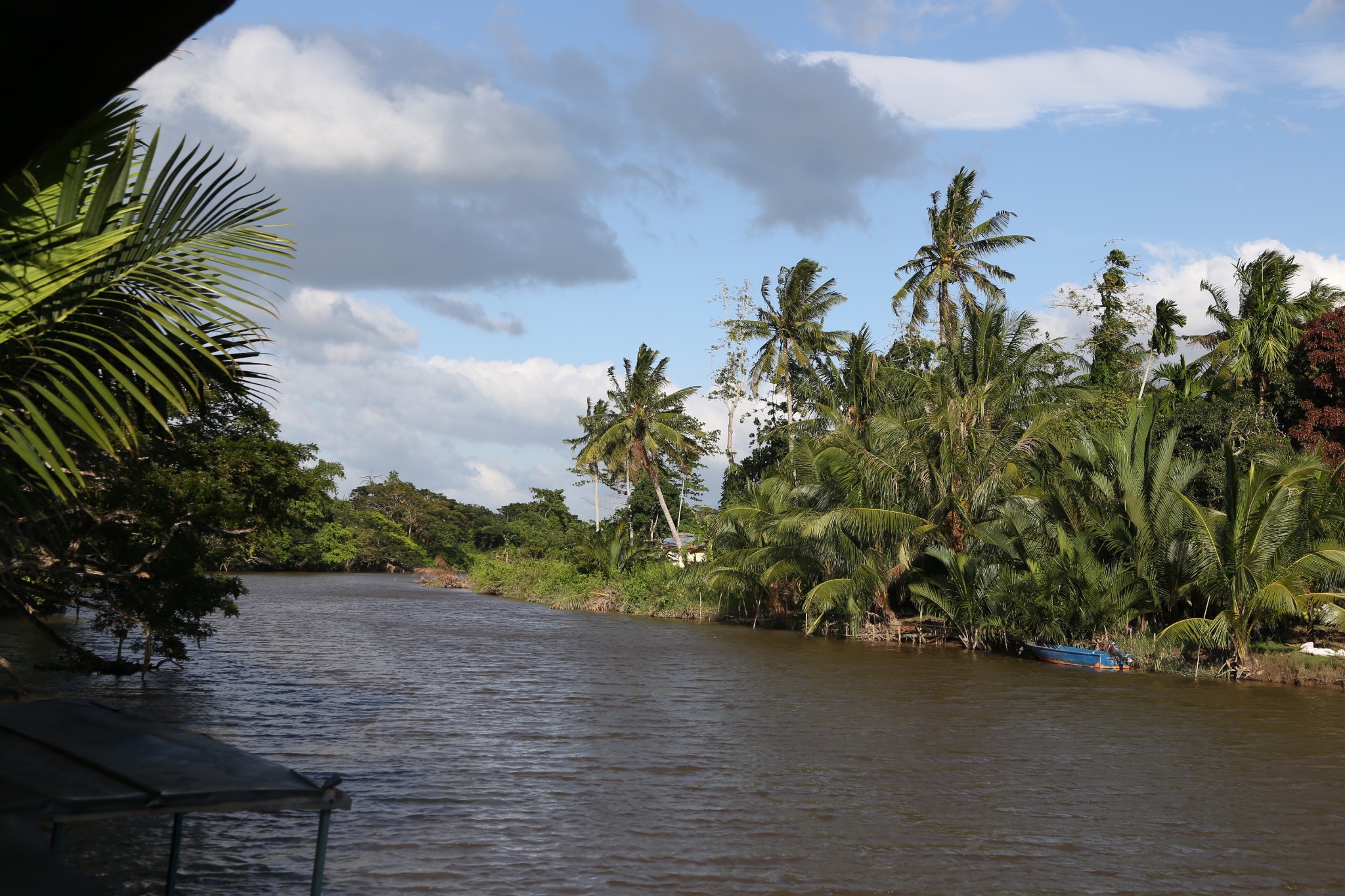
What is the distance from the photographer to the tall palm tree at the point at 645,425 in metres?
43.0

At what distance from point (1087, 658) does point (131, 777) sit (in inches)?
812

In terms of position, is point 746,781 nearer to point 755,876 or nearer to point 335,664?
point 755,876

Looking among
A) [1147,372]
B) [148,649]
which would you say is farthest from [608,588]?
[148,649]

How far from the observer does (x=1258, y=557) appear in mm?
19375

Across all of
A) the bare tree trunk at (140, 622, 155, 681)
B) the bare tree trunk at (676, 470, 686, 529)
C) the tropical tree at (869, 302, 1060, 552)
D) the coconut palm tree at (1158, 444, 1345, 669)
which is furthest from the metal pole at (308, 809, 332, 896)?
the bare tree trunk at (676, 470, 686, 529)

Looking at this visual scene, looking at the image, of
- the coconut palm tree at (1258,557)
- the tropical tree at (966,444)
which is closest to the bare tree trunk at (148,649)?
the tropical tree at (966,444)

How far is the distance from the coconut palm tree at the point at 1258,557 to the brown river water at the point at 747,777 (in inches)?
46.0

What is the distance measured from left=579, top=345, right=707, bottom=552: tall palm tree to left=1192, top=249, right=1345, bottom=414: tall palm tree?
66.6ft

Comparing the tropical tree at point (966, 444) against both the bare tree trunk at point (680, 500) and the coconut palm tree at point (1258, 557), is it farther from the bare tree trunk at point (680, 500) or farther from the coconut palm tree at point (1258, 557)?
the bare tree trunk at point (680, 500)

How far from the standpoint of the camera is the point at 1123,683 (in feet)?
64.7

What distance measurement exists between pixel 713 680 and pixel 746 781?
833 cm

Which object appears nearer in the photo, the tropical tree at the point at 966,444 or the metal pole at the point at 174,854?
the metal pole at the point at 174,854

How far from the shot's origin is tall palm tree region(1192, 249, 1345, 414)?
29516 mm

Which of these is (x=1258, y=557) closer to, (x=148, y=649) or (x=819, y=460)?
(x=819, y=460)
